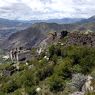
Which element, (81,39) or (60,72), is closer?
(60,72)

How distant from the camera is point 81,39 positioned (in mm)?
100062

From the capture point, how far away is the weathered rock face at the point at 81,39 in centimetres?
9662

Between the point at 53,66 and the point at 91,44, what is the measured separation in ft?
58.6

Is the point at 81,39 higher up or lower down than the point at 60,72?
higher up

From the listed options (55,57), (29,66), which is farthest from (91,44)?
(29,66)

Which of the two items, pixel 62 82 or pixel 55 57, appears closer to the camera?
pixel 62 82

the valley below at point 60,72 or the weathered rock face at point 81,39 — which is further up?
the weathered rock face at point 81,39

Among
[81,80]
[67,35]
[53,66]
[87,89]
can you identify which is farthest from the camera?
[67,35]

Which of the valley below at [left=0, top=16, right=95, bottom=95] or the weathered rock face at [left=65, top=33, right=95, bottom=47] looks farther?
the weathered rock face at [left=65, top=33, right=95, bottom=47]

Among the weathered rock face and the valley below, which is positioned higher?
the weathered rock face

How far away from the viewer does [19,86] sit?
78625mm

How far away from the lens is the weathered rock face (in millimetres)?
96625

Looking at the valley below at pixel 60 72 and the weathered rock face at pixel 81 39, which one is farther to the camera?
the weathered rock face at pixel 81 39

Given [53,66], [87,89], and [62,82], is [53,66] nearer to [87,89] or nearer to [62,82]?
[62,82]
